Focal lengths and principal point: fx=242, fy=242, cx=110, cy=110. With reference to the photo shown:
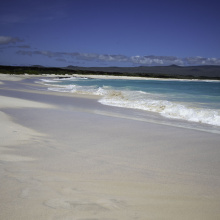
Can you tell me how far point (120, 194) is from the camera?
2641mm

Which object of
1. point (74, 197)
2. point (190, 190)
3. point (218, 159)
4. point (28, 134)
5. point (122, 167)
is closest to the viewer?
point (74, 197)

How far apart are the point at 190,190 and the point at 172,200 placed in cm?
38

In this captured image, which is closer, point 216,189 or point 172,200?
point 172,200

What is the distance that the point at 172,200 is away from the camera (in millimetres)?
2557

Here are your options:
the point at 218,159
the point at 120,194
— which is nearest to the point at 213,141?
the point at 218,159

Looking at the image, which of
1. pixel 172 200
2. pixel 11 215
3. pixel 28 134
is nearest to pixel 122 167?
pixel 172 200

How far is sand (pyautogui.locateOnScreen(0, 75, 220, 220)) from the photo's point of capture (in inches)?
91.7

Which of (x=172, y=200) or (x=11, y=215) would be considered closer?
(x=11, y=215)

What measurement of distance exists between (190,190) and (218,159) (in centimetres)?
140

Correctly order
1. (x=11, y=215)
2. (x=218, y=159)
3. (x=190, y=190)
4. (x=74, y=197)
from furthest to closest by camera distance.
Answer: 1. (x=218, y=159)
2. (x=190, y=190)
3. (x=74, y=197)
4. (x=11, y=215)

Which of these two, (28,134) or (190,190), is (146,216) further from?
(28,134)

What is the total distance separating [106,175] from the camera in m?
3.13

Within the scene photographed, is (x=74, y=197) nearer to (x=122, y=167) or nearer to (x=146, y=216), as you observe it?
(x=146, y=216)

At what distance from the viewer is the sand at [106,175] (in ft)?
7.64
